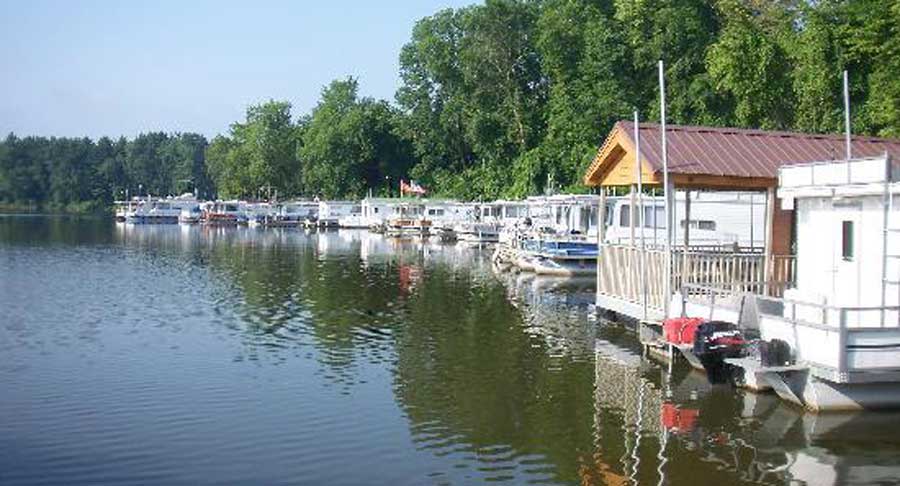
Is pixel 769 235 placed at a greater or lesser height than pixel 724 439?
greater

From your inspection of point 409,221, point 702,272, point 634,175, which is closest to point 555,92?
point 409,221

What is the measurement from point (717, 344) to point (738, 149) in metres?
7.16

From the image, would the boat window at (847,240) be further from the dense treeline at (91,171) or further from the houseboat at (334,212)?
the dense treeline at (91,171)

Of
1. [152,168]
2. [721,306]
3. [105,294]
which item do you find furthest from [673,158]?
[152,168]

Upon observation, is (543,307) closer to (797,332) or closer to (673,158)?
(673,158)

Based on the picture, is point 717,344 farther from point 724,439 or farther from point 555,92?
point 555,92

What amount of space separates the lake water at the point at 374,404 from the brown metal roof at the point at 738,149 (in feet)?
14.8


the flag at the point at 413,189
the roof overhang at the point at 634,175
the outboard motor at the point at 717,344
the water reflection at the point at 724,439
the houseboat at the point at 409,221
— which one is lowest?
the water reflection at the point at 724,439

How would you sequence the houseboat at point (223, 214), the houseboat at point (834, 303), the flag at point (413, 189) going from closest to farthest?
the houseboat at point (834, 303) < the flag at point (413, 189) < the houseboat at point (223, 214)

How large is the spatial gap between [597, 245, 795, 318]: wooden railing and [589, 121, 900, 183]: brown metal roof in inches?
76.1

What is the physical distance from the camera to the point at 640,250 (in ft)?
71.7

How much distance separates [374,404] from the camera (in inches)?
631

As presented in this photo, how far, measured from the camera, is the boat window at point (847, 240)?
17.2 metres

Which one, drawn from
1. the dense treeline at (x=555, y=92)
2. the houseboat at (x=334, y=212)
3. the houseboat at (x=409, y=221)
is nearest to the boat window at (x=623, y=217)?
the dense treeline at (x=555, y=92)
